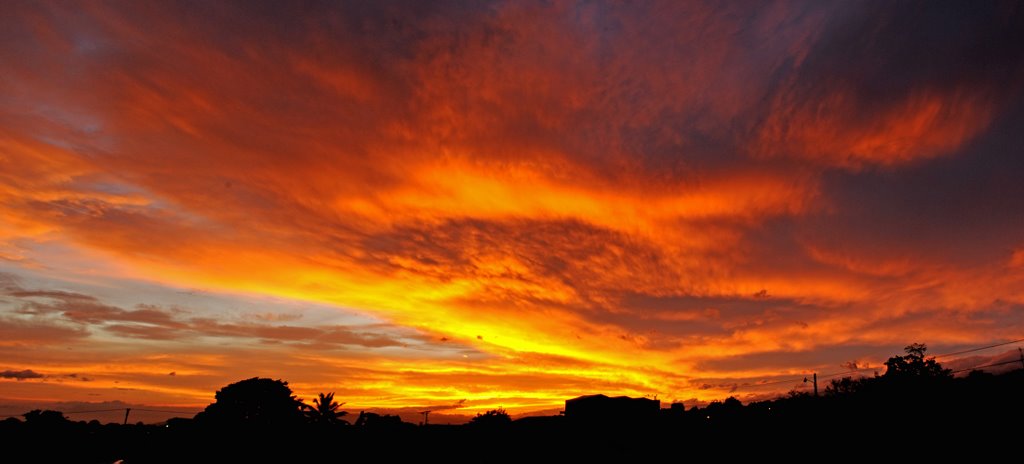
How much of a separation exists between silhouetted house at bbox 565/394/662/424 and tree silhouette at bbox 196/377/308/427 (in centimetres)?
3044

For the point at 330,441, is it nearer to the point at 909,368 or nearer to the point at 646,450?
the point at 646,450

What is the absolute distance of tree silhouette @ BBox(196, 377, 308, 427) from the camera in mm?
57688

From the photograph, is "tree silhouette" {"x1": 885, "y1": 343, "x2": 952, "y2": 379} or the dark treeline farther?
"tree silhouette" {"x1": 885, "y1": 343, "x2": 952, "y2": 379}

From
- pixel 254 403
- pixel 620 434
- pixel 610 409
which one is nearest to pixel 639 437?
pixel 620 434

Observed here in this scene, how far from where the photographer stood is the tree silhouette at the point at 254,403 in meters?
57.7

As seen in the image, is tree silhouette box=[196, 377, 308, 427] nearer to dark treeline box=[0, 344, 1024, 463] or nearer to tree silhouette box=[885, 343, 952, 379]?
dark treeline box=[0, 344, 1024, 463]

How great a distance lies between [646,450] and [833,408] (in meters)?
11.5

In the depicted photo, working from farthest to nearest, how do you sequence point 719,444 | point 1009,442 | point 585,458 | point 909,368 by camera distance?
point 909,368, point 585,458, point 719,444, point 1009,442

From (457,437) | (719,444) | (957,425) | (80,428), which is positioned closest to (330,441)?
(457,437)

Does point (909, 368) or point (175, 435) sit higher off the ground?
point (909, 368)

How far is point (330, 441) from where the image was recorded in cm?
3750

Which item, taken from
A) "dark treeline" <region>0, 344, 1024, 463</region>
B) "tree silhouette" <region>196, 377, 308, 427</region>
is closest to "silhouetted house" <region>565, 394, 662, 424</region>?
"dark treeline" <region>0, 344, 1024, 463</region>

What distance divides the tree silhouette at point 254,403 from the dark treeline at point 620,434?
2458 mm

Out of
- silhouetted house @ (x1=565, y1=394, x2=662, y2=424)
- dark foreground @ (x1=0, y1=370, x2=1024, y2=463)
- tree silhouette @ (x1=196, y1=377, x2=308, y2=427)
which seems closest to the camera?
dark foreground @ (x1=0, y1=370, x2=1024, y2=463)
